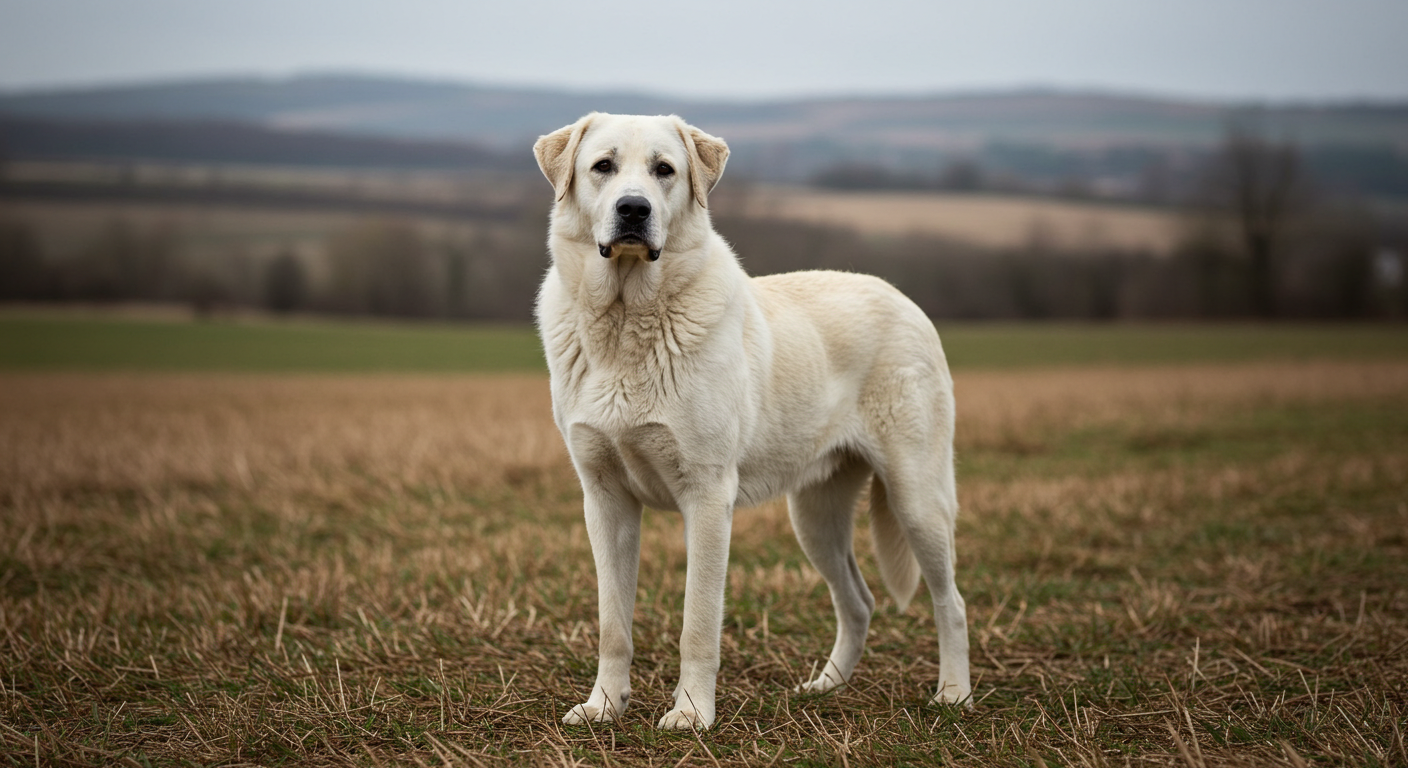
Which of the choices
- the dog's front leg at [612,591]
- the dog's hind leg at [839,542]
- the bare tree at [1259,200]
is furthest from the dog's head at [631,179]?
the bare tree at [1259,200]

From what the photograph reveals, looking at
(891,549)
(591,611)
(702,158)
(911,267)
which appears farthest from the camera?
(911,267)

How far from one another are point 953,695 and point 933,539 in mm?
696

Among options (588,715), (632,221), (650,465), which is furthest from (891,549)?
(632,221)

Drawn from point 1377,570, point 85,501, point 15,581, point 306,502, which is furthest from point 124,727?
point 1377,570

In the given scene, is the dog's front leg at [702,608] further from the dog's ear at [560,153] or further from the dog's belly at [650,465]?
the dog's ear at [560,153]

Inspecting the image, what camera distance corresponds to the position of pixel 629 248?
3918mm

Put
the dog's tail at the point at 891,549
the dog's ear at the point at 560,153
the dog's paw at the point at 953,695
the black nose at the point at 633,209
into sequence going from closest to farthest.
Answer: the black nose at the point at 633,209 → the dog's ear at the point at 560,153 → the dog's paw at the point at 953,695 → the dog's tail at the point at 891,549

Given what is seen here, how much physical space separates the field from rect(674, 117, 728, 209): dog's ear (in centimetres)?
218

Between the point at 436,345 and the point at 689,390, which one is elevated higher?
the point at 689,390

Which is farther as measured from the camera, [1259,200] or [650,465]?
[1259,200]

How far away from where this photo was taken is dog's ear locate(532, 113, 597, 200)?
4.05 metres

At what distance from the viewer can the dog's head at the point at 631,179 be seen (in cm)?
380

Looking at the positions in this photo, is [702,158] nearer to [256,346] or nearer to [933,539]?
[933,539]

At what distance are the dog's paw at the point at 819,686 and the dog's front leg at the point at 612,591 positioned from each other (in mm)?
882
